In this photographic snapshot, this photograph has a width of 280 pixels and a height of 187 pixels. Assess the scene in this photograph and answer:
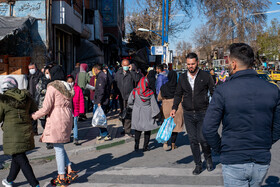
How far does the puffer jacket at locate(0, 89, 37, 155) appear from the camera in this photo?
4562mm

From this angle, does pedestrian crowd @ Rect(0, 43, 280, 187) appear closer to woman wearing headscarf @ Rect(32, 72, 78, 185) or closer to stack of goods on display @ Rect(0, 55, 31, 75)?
woman wearing headscarf @ Rect(32, 72, 78, 185)

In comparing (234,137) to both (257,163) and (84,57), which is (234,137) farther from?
(84,57)

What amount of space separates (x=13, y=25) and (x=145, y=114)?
6589 millimetres

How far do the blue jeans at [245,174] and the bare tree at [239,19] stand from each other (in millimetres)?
32733

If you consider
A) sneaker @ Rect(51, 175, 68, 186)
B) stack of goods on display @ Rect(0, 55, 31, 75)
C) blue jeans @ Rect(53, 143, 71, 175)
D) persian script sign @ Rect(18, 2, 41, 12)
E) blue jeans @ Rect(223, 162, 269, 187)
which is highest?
persian script sign @ Rect(18, 2, 41, 12)

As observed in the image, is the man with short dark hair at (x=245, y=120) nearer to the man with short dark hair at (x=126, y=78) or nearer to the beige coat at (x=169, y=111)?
the beige coat at (x=169, y=111)

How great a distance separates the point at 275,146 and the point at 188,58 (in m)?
3.59

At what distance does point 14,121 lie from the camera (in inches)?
181

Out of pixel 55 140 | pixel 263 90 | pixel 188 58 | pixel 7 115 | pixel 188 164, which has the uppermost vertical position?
pixel 188 58

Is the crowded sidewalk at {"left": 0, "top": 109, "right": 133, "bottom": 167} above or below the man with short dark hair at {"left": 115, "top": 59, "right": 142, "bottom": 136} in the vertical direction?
below

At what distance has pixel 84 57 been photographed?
792 inches

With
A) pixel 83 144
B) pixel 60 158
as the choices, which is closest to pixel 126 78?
pixel 83 144

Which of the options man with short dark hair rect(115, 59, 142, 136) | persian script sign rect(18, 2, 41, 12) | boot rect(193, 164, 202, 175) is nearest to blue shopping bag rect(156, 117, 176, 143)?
boot rect(193, 164, 202, 175)

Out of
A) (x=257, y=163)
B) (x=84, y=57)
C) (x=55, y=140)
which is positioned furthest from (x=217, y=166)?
(x=84, y=57)
